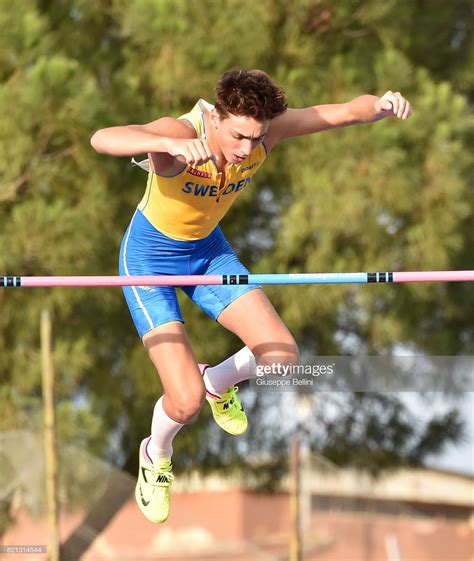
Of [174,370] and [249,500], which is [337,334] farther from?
[174,370]

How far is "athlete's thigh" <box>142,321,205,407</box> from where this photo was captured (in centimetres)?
534

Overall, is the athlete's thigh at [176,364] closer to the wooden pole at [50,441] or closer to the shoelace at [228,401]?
the shoelace at [228,401]

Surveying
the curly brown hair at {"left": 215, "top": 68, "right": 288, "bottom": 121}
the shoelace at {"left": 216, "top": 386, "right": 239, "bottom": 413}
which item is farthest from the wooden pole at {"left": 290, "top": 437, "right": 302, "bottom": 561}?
the curly brown hair at {"left": 215, "top": 68, "right": 288, "bottom": 121}

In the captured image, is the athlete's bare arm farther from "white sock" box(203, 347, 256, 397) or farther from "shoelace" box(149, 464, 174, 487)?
"shoelace" box(149, 464, 174, 487)

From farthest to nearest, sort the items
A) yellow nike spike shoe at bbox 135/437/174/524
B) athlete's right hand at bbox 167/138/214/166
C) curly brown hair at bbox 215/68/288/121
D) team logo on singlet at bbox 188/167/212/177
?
1. yellow nike spike shoe at bbox 135/437/174/524
2. team logo on singlet at bbox 188/167/212/177
3. curly brown hair at bbox 215/68/288/121
4. athlete's right hand at bbox 167/138/214/166

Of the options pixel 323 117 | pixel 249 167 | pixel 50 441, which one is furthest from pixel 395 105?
pixel 50 441

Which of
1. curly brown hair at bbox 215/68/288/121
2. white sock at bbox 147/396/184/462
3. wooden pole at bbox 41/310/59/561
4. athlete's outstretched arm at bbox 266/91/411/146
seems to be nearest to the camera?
curly brown hair at bbox 215/68/288/121

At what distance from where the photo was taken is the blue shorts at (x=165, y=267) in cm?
550

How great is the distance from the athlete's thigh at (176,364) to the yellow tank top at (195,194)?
46 cm

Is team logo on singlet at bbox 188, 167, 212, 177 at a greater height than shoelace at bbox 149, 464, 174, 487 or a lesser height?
greater

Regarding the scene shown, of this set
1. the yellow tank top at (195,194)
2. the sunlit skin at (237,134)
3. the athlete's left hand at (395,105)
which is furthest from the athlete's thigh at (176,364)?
the athlete's left hand at (395,105)

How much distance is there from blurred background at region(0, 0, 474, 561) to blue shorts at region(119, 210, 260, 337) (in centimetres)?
500

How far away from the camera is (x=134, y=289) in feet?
18.2

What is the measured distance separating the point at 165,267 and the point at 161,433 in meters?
0.81
